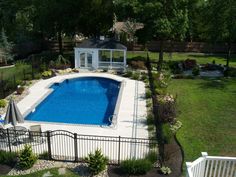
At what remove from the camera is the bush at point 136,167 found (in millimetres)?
12477

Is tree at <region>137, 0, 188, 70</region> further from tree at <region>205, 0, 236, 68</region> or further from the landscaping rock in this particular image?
the landscaping rock

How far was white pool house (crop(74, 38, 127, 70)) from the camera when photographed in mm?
30525

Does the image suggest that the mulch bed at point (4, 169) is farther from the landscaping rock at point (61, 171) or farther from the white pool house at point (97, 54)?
the white pool house at point (97, 54)

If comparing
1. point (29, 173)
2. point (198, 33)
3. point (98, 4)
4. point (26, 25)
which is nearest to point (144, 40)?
point (98, 4)

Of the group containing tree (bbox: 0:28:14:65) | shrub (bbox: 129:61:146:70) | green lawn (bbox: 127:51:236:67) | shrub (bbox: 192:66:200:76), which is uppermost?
tree (bbox: 0:28:14:65)

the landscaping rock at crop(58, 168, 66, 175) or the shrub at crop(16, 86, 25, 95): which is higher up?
the shrub at crop(16, 86, 25, 95)

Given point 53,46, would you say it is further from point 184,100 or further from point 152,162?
point 152,162

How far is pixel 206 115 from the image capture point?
19.3 meters

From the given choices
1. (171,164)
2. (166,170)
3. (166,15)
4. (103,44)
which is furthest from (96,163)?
(103,44)

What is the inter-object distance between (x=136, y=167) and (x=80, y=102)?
38.4ft

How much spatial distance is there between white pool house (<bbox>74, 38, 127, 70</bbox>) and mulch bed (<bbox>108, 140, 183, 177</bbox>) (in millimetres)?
17240

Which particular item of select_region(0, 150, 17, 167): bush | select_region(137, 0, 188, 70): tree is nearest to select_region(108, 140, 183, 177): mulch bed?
select_region(0, 150, 17, 167): bush

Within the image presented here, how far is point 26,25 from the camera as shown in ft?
126

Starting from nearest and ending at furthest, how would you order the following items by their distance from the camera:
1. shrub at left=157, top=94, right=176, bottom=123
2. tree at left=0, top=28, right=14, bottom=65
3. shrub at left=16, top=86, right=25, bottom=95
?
1. shrub at left=157, top=94, right=176, bottom=123
2. shrub at left=16, top=86, right=25, bottom=95
3. tree at left=0, top=28, right=14, bottom=65
